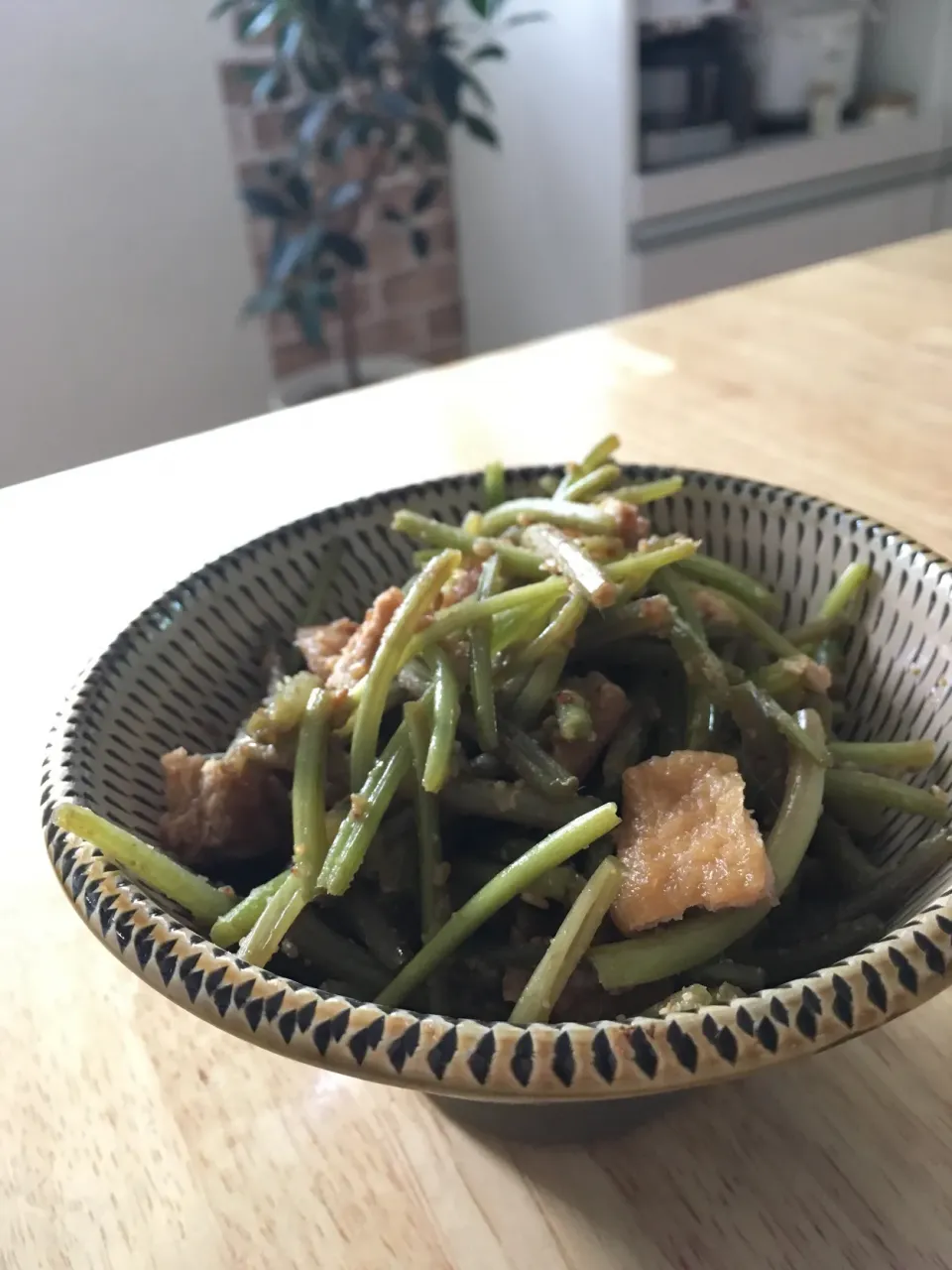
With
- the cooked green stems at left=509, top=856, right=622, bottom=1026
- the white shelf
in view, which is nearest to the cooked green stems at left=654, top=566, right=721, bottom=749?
the cooked green stems at left=509, top=856, right=622, bottom=1026

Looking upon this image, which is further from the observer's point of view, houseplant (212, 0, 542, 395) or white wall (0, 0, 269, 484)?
white wall (0, 0, 269, 484)

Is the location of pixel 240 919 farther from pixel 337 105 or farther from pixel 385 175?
pixel 385 175

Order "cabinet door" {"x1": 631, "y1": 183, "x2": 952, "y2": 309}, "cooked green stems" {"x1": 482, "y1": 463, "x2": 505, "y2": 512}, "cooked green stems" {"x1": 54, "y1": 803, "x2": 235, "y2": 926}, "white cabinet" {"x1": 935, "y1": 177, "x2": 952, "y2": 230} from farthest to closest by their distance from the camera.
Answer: "white cabinet" {"x1": 935, "y1": 177, "x2": 952, "y2": 230} < "cabinet door" {"x1": 631, "y1": 183, "x2": 952, "y2": 309} < "cooked green stems" {"x1": 482, "y1": 463, "x2": 505, "y2": 512} < "cooked green stems" {"x1": 54, "y1": 803, "x2": 235, "y2": 926}

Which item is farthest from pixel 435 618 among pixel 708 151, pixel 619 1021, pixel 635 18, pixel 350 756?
pixel 708 151

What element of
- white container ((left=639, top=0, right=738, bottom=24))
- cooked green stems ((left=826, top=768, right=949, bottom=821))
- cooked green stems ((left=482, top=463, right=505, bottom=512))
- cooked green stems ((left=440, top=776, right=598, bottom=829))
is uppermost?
white container ((left=639, top=0, right=738, bottom=24))

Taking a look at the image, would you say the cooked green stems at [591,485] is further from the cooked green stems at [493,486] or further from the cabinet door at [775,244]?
the cabinet door at [775,244]

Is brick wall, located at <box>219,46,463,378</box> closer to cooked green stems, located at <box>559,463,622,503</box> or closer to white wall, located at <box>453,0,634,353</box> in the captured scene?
white wall, located at <box>453,0,634,353</box>

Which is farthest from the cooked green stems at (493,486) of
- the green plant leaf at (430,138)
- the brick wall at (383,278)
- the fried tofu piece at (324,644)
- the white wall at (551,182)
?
the brick wall at (383,278)
